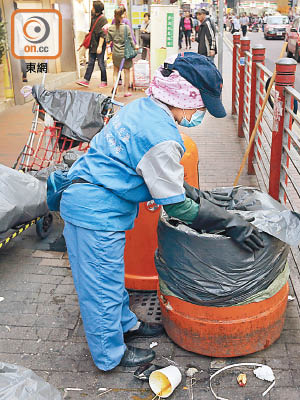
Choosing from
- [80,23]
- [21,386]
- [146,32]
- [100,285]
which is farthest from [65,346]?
[146,32]

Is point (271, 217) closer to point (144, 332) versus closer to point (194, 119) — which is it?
point (194, 119)

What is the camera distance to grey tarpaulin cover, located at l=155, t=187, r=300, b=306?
117 inches

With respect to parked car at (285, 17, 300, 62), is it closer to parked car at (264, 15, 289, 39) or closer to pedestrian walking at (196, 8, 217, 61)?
pedestrian walking at (196, 8, 217, 61)

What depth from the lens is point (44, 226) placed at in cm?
530

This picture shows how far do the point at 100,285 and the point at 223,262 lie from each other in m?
0.72

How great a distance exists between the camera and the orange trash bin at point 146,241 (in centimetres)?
402

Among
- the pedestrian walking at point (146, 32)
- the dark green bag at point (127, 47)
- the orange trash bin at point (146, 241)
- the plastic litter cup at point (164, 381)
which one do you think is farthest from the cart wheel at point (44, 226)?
the pedestrian walking at point (146, 32)

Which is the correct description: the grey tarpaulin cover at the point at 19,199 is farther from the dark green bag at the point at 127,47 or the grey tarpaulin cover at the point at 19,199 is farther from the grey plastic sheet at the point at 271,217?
the dark green bag at the point at 127,47

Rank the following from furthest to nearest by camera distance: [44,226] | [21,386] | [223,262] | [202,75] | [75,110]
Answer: [75,110]
[44,226]
[223,262]
[202,75]
[21,386]

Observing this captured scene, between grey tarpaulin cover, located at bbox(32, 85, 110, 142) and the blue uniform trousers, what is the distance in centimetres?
257

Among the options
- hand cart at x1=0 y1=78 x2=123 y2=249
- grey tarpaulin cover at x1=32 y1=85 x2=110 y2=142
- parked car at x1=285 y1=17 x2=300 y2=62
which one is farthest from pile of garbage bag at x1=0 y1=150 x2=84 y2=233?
parked car at x1=285 y1=17 x2=300 y2=62

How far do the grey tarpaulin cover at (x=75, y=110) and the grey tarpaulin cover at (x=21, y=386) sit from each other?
3.36m

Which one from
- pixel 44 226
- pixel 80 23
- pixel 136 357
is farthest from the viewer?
pixel 80 23

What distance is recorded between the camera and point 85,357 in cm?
337
